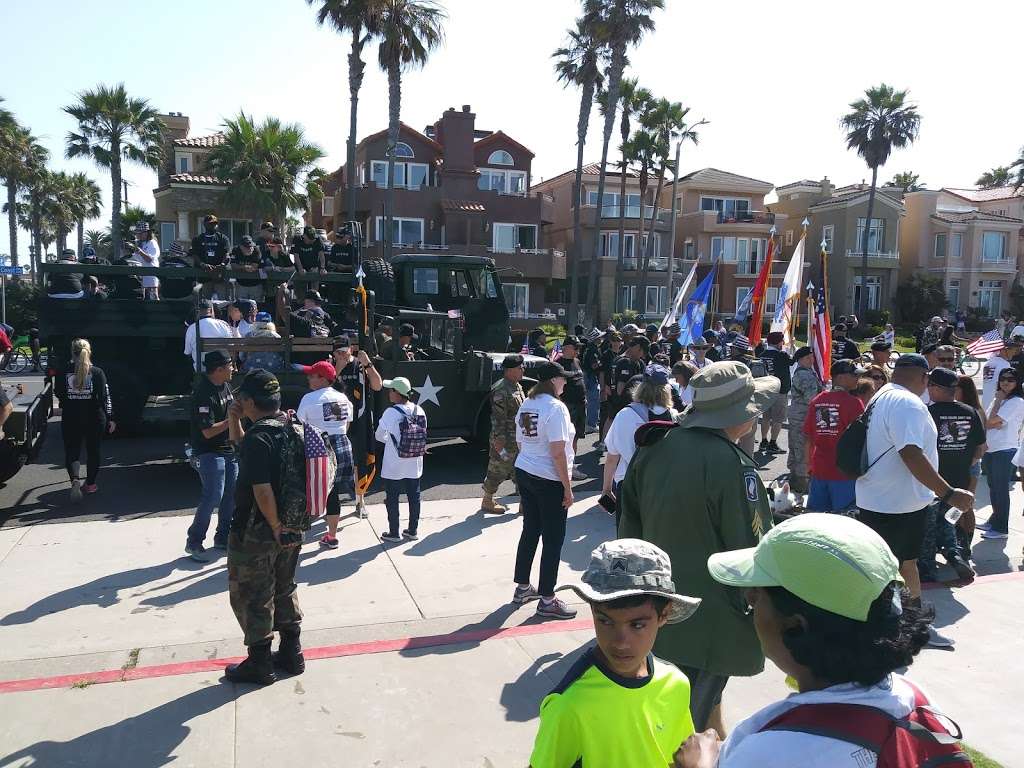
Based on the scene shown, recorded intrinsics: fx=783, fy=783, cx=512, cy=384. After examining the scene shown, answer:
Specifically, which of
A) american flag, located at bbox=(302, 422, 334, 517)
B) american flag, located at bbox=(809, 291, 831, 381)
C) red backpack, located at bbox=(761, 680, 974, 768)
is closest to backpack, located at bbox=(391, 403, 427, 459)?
american flag, located at bbox=(302, 422, 334, 517)

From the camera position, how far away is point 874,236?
46.1 meters

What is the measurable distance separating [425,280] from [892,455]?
9806mm

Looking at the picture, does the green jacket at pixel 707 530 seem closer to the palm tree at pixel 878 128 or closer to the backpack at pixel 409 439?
the backpack at pixel 409 439

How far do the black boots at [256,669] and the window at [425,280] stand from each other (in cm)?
967

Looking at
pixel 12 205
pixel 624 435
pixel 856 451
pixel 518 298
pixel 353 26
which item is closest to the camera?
pixel 856 451

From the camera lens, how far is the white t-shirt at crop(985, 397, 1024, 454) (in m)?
6.88

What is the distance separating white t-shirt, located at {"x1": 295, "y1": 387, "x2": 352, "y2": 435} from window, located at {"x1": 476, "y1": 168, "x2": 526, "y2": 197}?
32017 millimetres

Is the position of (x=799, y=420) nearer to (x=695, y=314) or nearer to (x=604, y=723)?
(x=695, y=314)

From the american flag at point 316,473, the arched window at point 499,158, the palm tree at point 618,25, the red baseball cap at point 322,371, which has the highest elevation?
the palm tree at point 618,25

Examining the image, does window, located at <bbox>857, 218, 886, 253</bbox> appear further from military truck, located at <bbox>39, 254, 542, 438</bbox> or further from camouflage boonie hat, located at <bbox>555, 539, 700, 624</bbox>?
camouflage boonie hat, located at <bbox>555, 539, 700, 624</bbox>

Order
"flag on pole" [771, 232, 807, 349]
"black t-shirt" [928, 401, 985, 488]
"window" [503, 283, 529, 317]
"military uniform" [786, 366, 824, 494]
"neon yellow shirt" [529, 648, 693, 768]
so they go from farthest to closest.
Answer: "window" [503, 283, 529, 317]
"flag on pole" [771, 232, 807, 349]
"military uniform" [786, 366, 824, 494]
"black t-shirt" [928, 401, 985, 488]
"neon yellow shirt" [529, 648, 693, 768]

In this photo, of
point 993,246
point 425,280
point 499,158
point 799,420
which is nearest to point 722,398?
point 799,420

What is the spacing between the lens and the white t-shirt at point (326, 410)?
648cm

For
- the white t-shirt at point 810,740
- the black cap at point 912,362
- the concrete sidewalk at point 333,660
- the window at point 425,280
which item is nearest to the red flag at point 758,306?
the window at point 425,280
